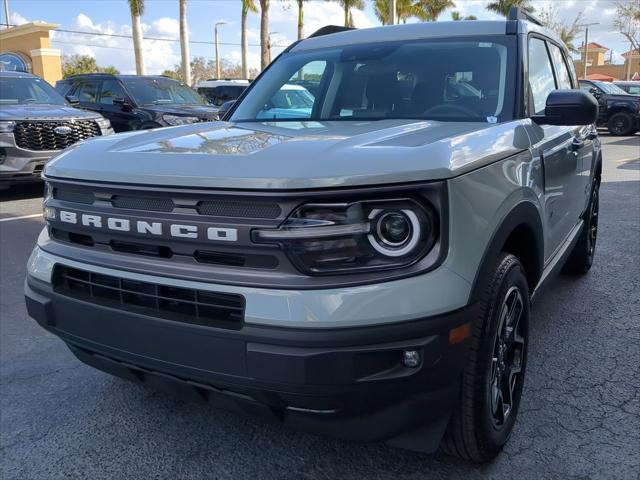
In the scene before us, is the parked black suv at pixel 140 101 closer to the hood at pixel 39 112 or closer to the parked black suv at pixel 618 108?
the hood at pixel 39 112

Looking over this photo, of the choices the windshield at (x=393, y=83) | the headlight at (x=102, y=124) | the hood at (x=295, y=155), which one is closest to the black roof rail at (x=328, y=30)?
the windshield at (x=393, y=83)

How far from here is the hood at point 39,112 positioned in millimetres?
8383

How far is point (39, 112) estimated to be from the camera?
8.78 metres

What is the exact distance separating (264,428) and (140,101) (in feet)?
31.9

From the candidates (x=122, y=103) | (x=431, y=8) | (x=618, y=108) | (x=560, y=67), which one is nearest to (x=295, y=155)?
(x=560, y=67)

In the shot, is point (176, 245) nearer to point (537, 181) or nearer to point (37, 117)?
point (537, 181)

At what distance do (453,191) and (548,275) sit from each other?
164cm

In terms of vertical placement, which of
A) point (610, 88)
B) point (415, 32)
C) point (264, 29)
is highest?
point (264, 29)

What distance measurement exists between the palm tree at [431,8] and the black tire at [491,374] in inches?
1861

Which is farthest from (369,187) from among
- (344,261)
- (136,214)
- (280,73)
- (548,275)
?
(280,73)

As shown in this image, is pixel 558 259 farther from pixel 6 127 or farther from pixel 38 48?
pixel 38 48

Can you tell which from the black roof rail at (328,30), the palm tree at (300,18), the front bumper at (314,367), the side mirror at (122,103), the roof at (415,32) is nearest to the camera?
the front bumper at (314,367)

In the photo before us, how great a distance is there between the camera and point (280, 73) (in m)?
3.90

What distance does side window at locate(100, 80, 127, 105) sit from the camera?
11.5 meters
